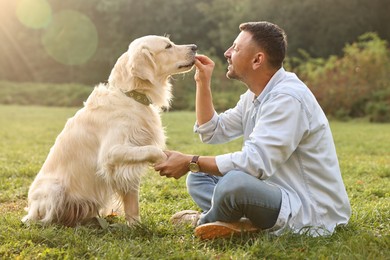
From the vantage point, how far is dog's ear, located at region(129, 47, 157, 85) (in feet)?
12.8

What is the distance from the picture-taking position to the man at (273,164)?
3.09m

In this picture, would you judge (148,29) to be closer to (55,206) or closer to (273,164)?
(55,206)

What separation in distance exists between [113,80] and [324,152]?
1788 millimetres

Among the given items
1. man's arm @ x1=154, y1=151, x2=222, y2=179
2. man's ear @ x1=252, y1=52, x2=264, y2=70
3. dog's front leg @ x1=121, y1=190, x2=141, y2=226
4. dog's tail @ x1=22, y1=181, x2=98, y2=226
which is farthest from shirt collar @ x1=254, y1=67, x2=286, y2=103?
dog's tail @ x1=22, y1=181, x2=98, y2=226

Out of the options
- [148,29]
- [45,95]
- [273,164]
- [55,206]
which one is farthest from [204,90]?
[148,29]

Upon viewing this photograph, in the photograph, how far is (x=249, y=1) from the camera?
31.9m

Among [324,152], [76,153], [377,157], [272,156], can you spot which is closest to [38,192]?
[76,153]

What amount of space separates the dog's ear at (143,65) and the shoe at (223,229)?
1.31m

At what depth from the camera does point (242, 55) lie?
11.1 feet

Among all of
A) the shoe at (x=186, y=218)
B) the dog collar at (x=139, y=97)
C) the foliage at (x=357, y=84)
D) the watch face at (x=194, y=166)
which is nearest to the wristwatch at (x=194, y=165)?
the watch face at (x=194, y=166)

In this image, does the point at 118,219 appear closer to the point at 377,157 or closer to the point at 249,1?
the point at 377,157

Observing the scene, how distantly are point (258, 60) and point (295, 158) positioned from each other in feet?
2.34

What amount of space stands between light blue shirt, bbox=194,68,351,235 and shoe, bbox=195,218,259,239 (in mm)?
193

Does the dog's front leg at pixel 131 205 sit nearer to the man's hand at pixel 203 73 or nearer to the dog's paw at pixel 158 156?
the dog's paw at pixel 158 156
